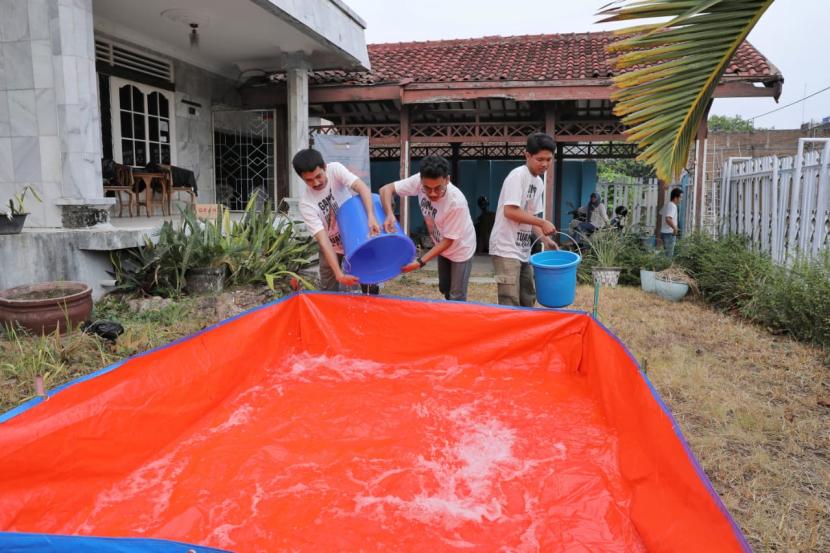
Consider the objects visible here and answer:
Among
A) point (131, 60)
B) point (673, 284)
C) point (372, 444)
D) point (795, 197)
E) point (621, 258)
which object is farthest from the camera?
point (621, 258)

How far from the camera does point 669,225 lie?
8.67 meters

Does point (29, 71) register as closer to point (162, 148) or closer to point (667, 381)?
point (162, 148)

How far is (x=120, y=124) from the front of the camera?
6.71m

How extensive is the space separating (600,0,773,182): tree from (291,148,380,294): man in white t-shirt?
1.61 m

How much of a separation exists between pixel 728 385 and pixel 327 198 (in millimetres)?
2846

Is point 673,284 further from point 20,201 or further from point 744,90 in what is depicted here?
point 20,201

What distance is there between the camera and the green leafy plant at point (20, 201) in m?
4.11

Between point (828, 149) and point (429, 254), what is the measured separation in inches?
153

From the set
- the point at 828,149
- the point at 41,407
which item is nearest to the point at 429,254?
the point at 41,407

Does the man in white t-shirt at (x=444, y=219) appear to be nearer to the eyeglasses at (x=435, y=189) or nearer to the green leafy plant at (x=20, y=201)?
the eyeglasses at (x=435, y=189)

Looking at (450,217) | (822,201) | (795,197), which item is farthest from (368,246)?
(795,197)

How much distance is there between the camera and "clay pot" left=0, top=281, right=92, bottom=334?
11.5ft

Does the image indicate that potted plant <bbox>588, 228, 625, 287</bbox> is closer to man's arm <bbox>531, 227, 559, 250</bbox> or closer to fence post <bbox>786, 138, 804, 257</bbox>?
fence post <bbox>786, 138, 804, 257</bbox>

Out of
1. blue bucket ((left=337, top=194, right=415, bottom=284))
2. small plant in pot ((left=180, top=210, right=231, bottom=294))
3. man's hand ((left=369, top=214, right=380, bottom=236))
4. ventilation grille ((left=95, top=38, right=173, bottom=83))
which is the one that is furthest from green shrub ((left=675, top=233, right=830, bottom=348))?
ventilation grille ((left=95, top=38, right=173, bottom=83))
